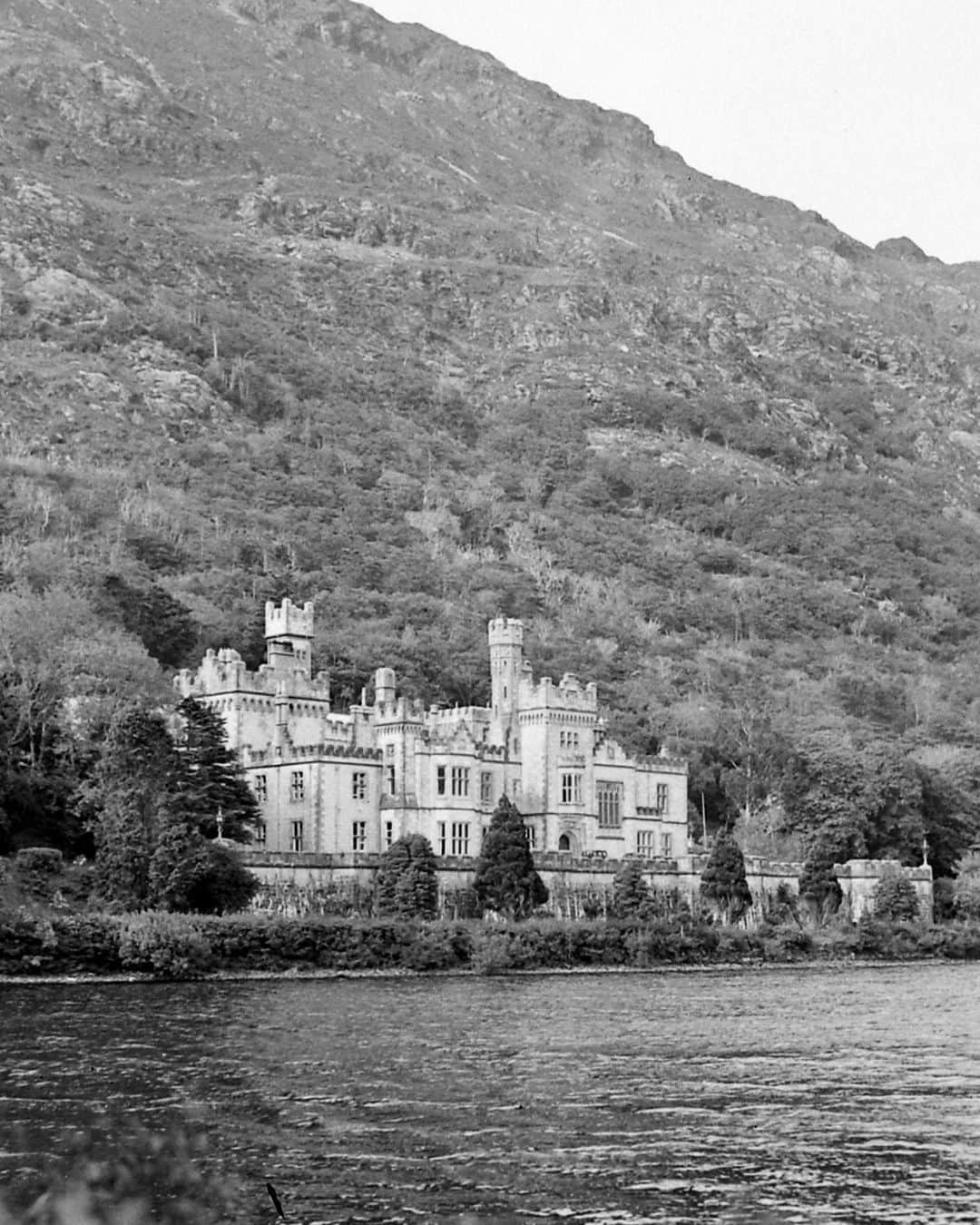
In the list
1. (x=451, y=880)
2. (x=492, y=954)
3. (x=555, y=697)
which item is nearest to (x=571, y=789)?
(x=555, y=697)

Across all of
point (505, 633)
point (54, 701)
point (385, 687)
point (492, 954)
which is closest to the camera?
point (492, 954)

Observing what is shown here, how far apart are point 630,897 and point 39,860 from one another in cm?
2869

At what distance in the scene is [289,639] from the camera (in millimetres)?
103750

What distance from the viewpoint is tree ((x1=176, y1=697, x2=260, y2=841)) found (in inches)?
3258

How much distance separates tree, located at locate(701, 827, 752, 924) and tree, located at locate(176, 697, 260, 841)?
24.3 meters

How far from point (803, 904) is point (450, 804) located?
2256 cm

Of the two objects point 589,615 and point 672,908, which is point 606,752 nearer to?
point 672,908

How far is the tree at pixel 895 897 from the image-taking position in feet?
347

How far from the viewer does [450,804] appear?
95562mm

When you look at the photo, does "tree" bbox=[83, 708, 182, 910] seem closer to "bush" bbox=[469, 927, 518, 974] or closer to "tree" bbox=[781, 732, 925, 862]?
"bush" bbox=[469, 927, 518, 974]

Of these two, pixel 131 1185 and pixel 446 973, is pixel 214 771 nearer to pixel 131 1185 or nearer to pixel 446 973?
pixel 446 973

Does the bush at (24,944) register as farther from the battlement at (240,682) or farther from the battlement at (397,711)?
the battlement at (397,711)

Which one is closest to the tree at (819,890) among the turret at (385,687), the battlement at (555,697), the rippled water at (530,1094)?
the battlement at (555,697)

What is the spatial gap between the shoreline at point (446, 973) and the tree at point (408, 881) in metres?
4.44
